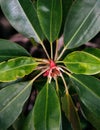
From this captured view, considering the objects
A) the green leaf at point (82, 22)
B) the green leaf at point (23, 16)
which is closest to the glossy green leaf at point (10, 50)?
the green leaf at point (23, 16)

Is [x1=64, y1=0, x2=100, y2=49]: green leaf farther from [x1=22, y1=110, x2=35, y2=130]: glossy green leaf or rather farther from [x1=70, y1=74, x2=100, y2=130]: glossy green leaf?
[x1=22, y1=110, x2=35, y2=130]: glossy green leaf

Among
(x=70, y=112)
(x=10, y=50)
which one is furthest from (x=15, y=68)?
(x=70, y=112)

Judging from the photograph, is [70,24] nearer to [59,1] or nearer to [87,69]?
[59,1]

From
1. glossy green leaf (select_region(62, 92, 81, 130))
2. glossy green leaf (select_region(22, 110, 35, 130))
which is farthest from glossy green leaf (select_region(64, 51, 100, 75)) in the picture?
glossy green leaf (select_region(22, 110, 35, 130))

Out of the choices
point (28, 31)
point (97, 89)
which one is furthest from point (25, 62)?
point (97, 89)

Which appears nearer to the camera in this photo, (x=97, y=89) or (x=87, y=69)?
(x=87, y=69)

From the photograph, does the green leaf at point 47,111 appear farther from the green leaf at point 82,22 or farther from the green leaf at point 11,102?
the green leaf at point 82,22
